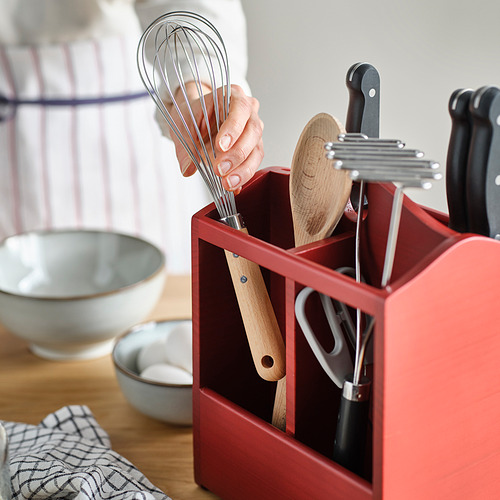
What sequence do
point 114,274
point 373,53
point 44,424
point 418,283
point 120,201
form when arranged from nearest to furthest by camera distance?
point 418,283, point 44,424, point 114,274, point 120,201, point 373,53

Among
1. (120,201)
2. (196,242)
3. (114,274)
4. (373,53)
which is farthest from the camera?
(373,53)

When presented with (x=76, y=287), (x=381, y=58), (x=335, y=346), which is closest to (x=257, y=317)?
(x=335, y=346)

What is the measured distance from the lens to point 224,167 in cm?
49

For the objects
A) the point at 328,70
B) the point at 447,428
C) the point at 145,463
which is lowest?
the point at 145,463

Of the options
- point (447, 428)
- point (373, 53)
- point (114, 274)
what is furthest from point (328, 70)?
point (447, 428)

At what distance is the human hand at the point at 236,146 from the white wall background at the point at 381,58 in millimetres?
1014

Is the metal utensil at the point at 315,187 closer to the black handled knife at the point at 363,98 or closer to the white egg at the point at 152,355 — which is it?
the black handled knife at the point at 363,98

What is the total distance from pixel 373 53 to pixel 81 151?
720 mm

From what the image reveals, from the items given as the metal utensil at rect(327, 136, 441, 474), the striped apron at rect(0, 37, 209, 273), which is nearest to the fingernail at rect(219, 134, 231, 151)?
the metal utensil at rect(327, 136, 441, 474)

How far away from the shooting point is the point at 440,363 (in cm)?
38

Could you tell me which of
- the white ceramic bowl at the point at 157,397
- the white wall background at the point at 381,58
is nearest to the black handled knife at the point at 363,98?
the white ceramic bowl at the point at 157,397

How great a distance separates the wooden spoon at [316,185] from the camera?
430 mm

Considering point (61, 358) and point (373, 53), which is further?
point (373, 53)

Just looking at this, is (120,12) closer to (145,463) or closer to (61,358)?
(61,358)
